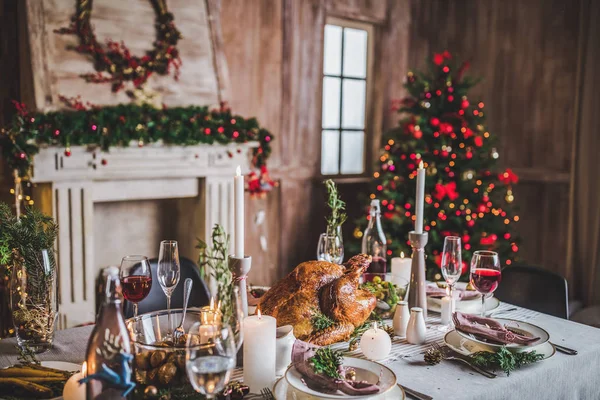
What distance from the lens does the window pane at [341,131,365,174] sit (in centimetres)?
471

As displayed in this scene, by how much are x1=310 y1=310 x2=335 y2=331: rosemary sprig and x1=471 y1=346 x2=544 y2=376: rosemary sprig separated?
0.38 m

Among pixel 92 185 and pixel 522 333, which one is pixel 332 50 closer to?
pixel 92 185

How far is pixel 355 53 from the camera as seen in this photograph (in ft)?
15.3

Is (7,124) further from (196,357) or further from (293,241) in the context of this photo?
(196,357)

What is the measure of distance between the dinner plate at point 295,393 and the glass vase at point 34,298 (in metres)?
0.66

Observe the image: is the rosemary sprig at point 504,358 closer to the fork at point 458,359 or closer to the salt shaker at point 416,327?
the fork at point 458,359

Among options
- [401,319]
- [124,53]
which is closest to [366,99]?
[124,53]

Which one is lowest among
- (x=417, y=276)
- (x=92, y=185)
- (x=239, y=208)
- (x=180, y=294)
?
(x=180, y=294)

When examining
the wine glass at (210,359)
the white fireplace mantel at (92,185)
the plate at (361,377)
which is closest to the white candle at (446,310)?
the plate at (361,377)

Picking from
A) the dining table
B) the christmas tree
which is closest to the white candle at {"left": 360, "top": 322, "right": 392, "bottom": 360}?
the dining table

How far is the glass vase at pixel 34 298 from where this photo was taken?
1464 mm

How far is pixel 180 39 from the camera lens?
351cm

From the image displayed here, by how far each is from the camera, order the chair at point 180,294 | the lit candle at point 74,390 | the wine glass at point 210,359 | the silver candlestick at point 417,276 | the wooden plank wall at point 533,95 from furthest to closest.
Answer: the wooden plank wall at point 533,95 → the chair at point 180,294 → the silver candlestick at point 417,276 → the lit candle at point 74,390 → the wine glass at point 210,359

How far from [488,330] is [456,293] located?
36 cm
